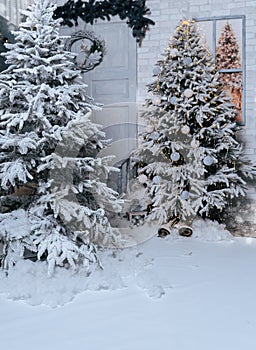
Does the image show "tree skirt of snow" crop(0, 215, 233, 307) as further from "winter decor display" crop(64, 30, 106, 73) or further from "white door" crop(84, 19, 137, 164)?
"winter decor display" crop(64, 30, 106, 73)

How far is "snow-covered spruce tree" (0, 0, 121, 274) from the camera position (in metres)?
2.28

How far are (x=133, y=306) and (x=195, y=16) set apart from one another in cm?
336

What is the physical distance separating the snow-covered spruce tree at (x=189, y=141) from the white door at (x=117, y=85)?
0.75 m

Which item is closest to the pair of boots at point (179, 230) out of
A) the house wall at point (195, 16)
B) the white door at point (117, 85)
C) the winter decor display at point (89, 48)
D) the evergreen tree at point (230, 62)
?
the house wall at point (195, 16)

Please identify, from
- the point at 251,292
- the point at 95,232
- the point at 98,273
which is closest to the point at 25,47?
the point at 95,232

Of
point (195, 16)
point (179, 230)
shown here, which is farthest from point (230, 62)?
point (179, 230)

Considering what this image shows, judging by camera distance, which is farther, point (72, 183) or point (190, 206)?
point (190, 206)

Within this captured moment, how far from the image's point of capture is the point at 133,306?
6.31 feet

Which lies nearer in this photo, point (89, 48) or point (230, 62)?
point (230, 62)

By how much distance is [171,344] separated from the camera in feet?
5.10

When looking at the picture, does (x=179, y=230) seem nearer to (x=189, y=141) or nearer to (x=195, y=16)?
(x=189, y=141)

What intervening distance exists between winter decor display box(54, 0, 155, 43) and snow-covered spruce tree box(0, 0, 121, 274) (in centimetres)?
186

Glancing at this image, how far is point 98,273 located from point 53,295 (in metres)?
0.33

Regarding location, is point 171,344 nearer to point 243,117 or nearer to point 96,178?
point 96,178
